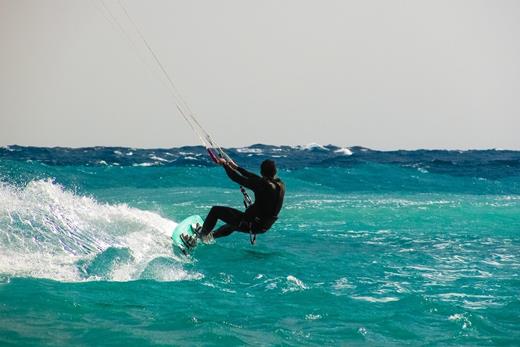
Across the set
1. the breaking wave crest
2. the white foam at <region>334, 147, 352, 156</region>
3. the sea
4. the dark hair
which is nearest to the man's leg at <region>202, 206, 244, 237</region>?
the sea

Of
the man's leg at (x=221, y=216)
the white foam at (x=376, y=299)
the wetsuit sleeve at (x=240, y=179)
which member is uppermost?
the wetsuit sleeve at (x=240, y=179)

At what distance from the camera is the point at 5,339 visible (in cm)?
556

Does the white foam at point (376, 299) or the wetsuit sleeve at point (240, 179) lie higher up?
the wetsuit sleeve at point (240, 179)

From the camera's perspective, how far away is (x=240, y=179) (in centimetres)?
962

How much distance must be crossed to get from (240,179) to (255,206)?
0.70 meters

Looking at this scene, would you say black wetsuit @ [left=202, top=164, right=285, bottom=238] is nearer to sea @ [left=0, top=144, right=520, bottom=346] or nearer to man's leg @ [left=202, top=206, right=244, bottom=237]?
man's leg @ [left=202, top=206, right=244, bottom=237]

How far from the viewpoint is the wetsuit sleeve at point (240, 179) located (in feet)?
31.4

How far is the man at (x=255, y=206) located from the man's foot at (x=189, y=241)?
0.47 feet

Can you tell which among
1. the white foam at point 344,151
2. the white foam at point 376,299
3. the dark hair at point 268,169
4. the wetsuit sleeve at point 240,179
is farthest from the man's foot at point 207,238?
the white foam at point 344,151

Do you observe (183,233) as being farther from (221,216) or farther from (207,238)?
(221,216)

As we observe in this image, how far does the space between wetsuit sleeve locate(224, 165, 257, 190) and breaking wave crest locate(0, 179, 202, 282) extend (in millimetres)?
1485

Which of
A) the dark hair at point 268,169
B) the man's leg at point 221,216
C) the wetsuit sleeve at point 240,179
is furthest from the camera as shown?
the man's leg at point 221,216

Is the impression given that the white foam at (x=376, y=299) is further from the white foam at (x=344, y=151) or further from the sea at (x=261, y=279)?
the white foam at (x=344, y=151)

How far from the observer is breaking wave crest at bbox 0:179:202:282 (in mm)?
8430
